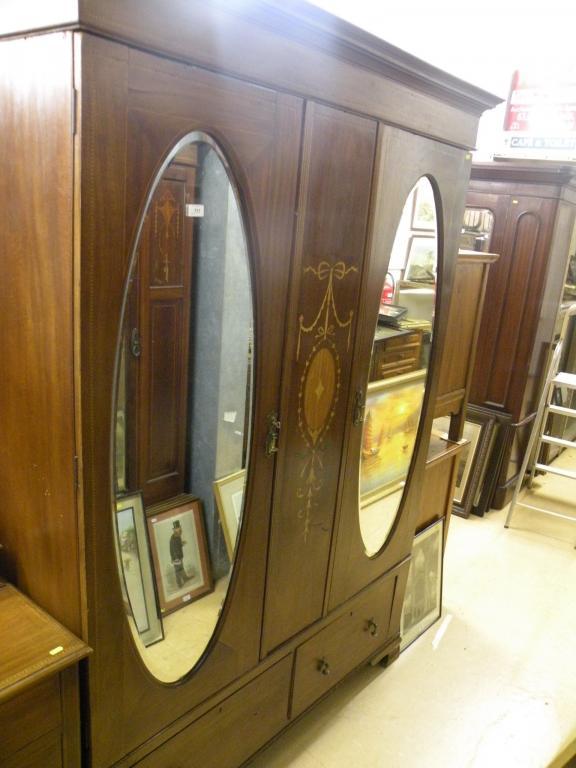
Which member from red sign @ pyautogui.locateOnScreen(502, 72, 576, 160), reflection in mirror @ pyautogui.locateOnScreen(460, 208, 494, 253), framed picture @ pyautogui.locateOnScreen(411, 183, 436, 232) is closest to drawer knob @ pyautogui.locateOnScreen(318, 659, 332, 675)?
framed picture @ pyautogui.locateOnScreen(411, 183, 436, 232)

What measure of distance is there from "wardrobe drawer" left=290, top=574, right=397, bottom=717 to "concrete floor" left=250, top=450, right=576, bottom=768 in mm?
137

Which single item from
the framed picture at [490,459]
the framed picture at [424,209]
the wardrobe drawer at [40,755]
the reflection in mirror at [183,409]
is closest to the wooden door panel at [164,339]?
the reflection in mirror at [183,409]

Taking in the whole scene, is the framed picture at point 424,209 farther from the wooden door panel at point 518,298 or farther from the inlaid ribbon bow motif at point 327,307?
the wooden door panel at point 518,298

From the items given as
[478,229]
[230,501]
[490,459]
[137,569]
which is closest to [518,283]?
[478,229]

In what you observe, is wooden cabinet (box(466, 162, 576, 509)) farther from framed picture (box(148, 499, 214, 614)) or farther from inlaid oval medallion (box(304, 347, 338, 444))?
framed picture (box(148, 499, 214, 614))

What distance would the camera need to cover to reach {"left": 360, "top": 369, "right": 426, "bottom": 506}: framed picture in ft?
5.63

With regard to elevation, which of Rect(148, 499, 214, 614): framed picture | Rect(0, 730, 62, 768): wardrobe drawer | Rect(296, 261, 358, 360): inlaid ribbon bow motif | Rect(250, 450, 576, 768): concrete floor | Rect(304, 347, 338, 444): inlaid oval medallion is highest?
Rect(296, 261, 358, 360): inlaid ribbon bow motif

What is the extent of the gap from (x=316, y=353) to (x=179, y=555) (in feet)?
1.70

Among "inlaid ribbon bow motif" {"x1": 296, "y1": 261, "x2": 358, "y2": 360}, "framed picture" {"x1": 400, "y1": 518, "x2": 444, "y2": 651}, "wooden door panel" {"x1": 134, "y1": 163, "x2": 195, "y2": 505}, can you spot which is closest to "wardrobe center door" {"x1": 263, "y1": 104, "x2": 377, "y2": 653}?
"inlaid ribbon bow motif" {"x1": 296, "y1": 261, "x2": 358, "y2": 360}

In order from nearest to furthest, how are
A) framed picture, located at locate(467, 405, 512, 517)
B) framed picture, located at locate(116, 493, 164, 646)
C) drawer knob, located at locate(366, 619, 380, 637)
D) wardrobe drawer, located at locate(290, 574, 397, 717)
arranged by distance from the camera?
1. framed picture, located at locate(116, 493, 164, 646)
2. wardrobe drawer, located at locate(290, 574, 397, 717)
3. drawer knob, located at locate(366, 619, 380, 637)
4. framed picture, located at locate(467, 405, 512, 517)

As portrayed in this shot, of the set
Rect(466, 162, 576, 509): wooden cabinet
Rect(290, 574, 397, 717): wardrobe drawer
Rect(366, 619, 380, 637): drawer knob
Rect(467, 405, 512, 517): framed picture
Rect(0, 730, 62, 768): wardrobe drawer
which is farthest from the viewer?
Rect(467, 405, 512, 517): framed picture

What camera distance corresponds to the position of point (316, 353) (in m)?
1.38

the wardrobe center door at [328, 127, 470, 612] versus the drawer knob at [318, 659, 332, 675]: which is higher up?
the wardrobe center door at [328, 127, 470, 612]

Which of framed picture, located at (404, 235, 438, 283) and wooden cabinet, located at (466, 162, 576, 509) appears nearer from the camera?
framed picture, located at (404, 235, 438, 283)
